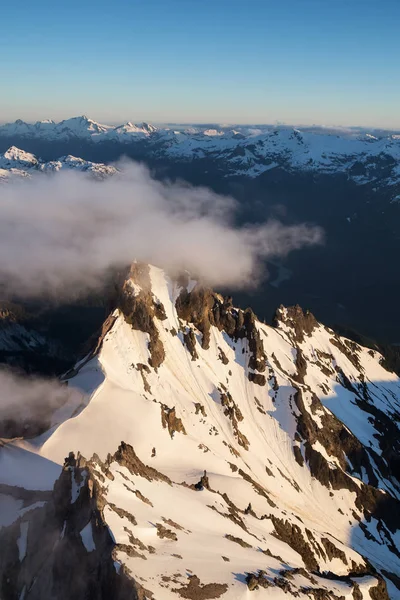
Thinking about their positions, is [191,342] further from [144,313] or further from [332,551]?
[332,551]

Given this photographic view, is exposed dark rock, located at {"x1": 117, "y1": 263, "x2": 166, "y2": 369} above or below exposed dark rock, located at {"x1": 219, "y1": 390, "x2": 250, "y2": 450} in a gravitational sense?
above

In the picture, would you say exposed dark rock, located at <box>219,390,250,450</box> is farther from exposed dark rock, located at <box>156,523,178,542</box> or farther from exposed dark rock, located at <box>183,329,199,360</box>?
exposed dark rock, located at <box>156,523,178,542</box>

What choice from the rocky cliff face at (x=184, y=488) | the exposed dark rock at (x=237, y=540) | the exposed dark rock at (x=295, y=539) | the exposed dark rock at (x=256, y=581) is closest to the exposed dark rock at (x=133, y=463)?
the rocky cliff face at (x=184, y=488)

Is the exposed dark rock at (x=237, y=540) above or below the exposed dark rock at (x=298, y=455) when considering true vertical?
above

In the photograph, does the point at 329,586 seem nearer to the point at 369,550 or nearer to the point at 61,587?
the point at 61,587

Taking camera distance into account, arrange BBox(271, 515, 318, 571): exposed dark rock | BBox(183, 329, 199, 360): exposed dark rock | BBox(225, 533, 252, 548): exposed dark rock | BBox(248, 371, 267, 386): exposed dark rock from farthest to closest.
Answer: BBox(248, 371, 267, 386): exposed dark rock
BBox(183, 329, 199, 360): exposed dark rock
BBox(271, 515, 318, 571): exposed dark rock
BBox(225, 533, 252, 548): exposed dark rock

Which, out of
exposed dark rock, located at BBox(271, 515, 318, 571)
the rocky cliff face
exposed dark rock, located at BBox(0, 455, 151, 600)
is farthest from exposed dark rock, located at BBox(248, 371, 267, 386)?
exposed dark rock, located at BBox(0, 455, 151, 600)

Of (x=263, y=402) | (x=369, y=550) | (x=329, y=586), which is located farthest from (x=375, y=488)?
(x=329, y=586)

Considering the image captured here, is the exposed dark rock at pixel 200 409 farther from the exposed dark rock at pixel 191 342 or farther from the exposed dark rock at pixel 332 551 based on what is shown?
the exposed dark rock at pixel 332 551

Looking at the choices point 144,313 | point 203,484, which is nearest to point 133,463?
point 203,484
